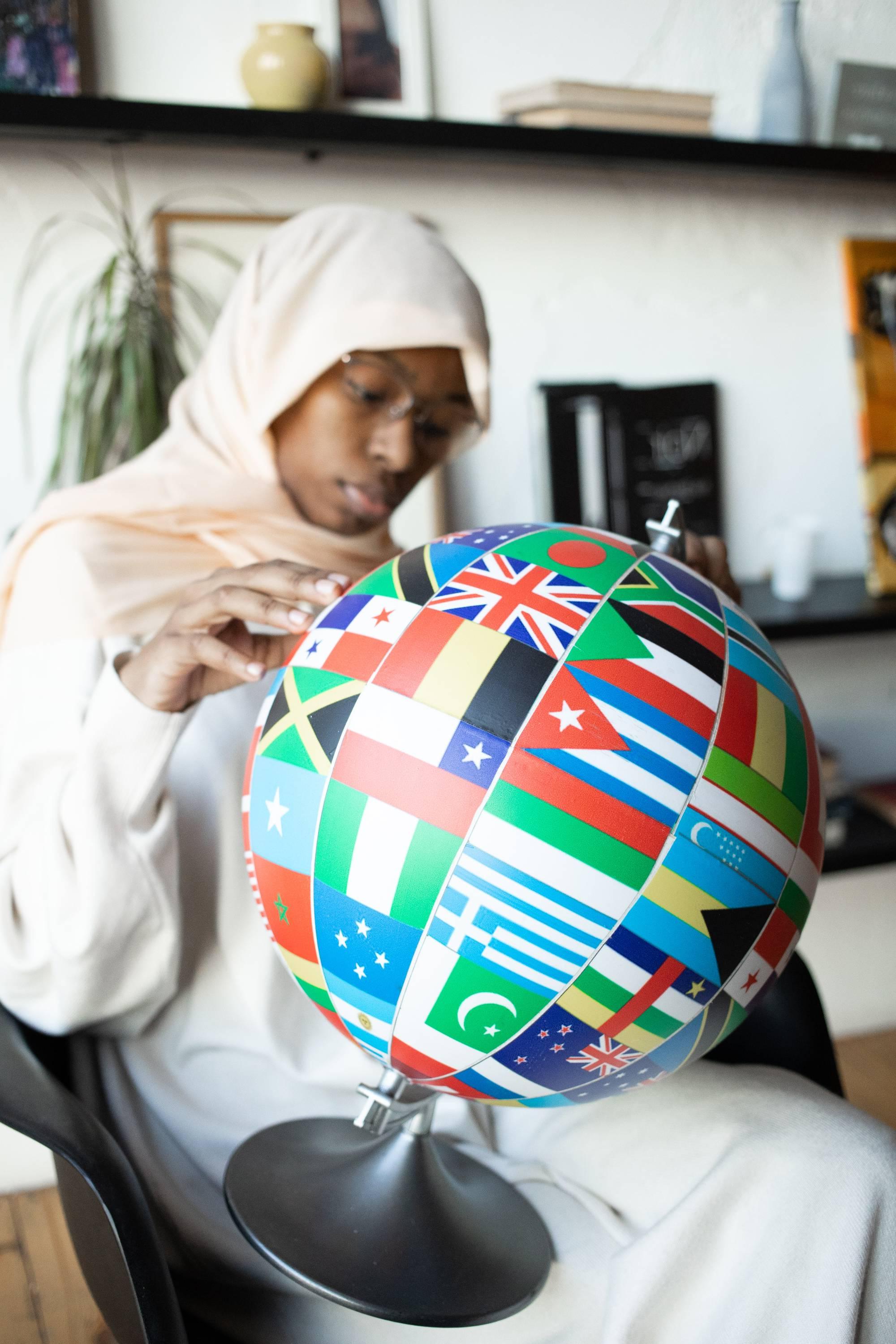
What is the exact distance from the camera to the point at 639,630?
0.70 metres

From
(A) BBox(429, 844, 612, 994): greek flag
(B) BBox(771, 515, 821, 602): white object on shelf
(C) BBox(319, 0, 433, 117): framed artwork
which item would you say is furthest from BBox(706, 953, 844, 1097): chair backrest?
(C) BBox(319, 0, 433, 117): framed artwork

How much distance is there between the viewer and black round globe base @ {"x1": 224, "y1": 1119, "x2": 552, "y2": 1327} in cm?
75

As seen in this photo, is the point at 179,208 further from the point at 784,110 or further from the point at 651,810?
the point at 651,810

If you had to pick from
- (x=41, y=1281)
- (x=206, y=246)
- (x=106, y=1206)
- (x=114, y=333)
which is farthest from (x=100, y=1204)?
(x=206, y=246)

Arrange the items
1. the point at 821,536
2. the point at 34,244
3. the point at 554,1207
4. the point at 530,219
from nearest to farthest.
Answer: the point at 554,1207
the point at 34,244
the point at 530,219
the point at 821,536

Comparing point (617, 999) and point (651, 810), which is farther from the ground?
point (651, 810)

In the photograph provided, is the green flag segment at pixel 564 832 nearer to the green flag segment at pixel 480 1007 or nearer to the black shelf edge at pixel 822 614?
the green flag segment at pixel 480 1007

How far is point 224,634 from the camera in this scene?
3.12 feet

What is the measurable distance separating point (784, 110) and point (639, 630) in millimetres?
1802

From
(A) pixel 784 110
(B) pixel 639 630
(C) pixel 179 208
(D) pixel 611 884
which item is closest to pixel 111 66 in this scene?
(C) pixel 179 208

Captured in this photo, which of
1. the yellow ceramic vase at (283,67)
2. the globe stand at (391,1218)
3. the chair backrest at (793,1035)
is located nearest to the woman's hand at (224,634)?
the globe stand at (391,1218)

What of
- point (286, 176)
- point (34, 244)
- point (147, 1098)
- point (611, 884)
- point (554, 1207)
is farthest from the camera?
point (286, 176)

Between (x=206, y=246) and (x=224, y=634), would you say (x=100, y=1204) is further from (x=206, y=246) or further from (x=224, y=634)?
(x=206, y=246)

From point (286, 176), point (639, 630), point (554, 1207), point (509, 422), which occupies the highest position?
point (286, 176)
